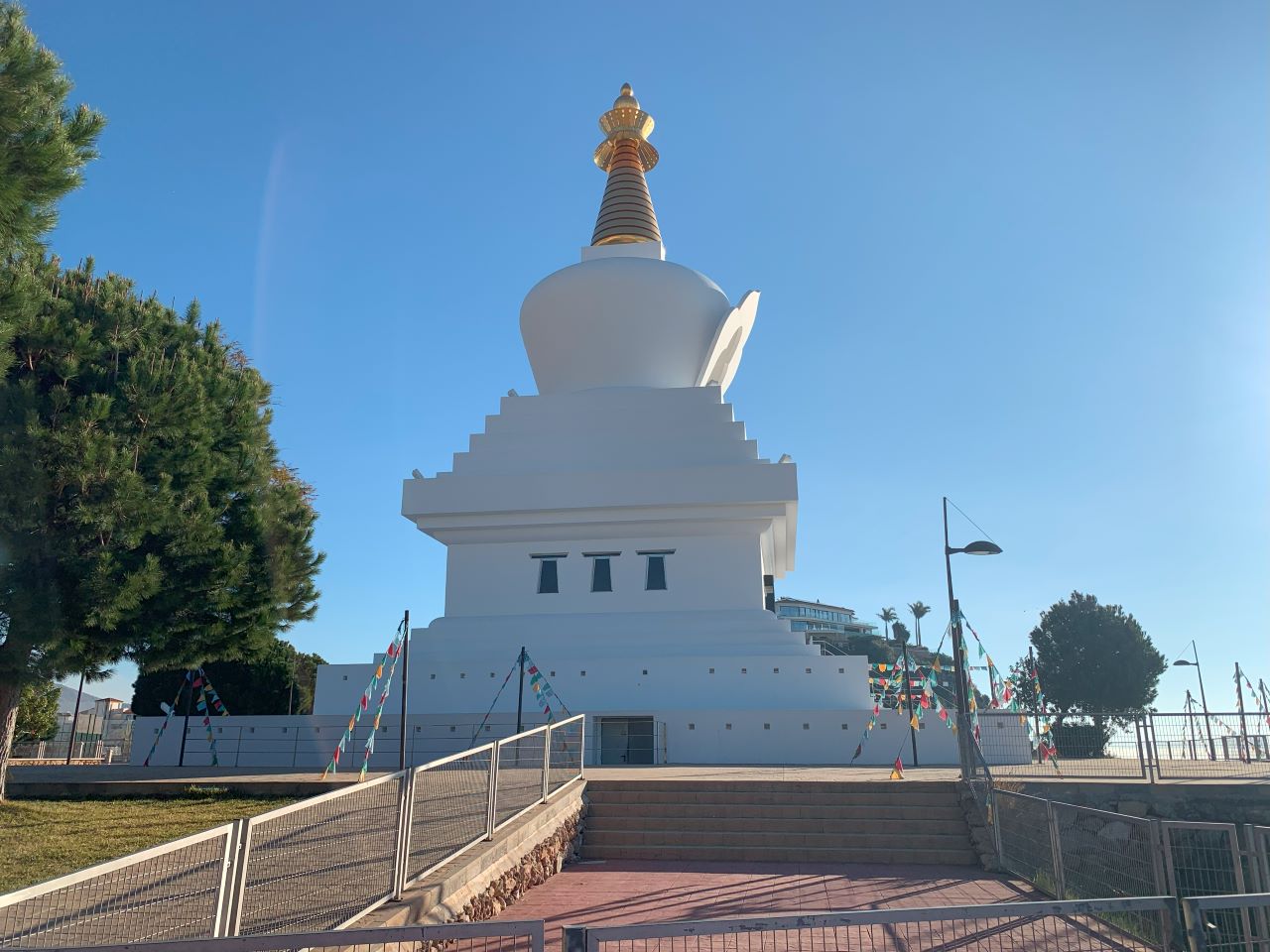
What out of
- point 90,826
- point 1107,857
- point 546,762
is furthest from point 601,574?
point 1107,857

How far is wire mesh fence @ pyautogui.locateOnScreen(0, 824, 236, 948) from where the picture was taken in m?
3.84

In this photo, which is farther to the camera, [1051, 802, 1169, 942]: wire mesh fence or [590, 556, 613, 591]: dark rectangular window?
[590, 556, 613, 591]: dark rectangular window

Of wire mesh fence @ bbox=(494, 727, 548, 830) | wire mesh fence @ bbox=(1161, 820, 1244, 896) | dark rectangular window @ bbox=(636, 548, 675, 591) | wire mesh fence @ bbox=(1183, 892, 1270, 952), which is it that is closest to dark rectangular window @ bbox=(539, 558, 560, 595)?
dark rectangular window @ bbox=(636, 548, 675, 591)

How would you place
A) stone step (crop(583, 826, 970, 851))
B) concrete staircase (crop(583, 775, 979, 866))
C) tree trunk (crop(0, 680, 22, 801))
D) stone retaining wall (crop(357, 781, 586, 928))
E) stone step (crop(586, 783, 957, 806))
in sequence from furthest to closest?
stone step (crop(586, 783, 957, 806)), tree trunk (crop(0, 680, 22, 801)), stone step (crop(583, 826, 970, 851)), concrete staircase (crop(583, 775, 979, 866)), stone retaining wall (crop(357, 781, 586, 928))

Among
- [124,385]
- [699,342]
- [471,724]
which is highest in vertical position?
[699,342]

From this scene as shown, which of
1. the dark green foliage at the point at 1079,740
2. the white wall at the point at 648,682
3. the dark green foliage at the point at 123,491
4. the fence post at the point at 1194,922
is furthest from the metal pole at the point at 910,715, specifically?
the fence post at the point at 1194,922

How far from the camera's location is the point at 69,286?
1255 centimetres

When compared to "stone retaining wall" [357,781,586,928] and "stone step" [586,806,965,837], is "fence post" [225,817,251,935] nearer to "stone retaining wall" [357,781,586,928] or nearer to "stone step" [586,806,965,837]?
"stone retaining wall" [357,781,586,928]

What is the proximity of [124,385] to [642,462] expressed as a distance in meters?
12.1

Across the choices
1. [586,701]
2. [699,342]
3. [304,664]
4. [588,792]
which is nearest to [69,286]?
[588,792]

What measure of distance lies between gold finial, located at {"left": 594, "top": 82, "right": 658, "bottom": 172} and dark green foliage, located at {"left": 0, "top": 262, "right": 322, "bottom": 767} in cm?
1832

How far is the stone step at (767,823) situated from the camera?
1125cm

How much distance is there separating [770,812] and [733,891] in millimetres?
2630

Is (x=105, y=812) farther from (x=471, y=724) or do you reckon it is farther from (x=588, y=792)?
(x=471, y=724)
